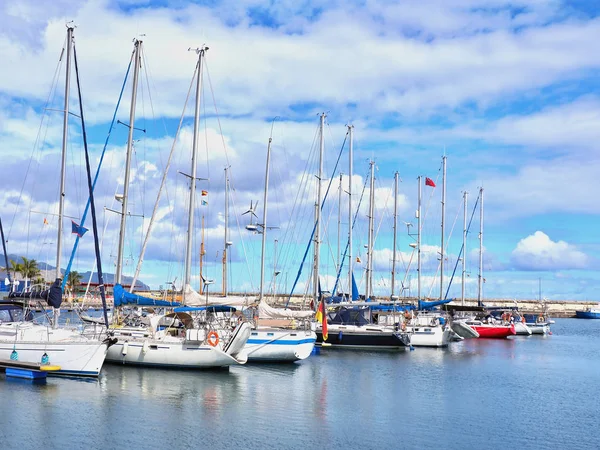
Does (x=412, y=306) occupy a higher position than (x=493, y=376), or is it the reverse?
(x=412, y=306)

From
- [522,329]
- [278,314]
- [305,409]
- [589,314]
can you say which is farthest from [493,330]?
A: [589,314]

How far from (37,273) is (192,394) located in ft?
332

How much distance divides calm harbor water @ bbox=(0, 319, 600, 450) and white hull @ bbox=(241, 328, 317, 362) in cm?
72

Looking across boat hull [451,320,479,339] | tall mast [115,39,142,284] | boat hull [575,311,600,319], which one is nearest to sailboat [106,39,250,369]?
tall mast [115,39,142,284]

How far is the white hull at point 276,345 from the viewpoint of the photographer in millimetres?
43156

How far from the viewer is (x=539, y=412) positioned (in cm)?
3253

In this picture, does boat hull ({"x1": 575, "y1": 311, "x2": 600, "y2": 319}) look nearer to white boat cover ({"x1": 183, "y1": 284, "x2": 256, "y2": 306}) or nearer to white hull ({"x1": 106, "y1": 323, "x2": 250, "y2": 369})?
white boat cover ({"x1": 183, "y1": 284, "x2": 256, "y2": 306})

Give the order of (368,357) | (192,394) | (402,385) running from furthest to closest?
(368,357) → (402,385) → (192,394)

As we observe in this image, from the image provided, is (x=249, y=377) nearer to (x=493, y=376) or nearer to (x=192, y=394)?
(x=192, y=394)

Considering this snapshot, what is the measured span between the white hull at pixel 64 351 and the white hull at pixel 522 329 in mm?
66866

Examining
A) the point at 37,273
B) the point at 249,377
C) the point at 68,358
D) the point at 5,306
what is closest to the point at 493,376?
the point at 249,377

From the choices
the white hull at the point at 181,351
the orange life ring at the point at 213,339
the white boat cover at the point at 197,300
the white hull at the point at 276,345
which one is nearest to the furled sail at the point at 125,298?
the white boat cover at the point at 197,300

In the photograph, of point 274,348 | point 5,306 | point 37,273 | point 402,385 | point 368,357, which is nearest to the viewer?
point 5,306

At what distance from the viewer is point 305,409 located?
3038cm
